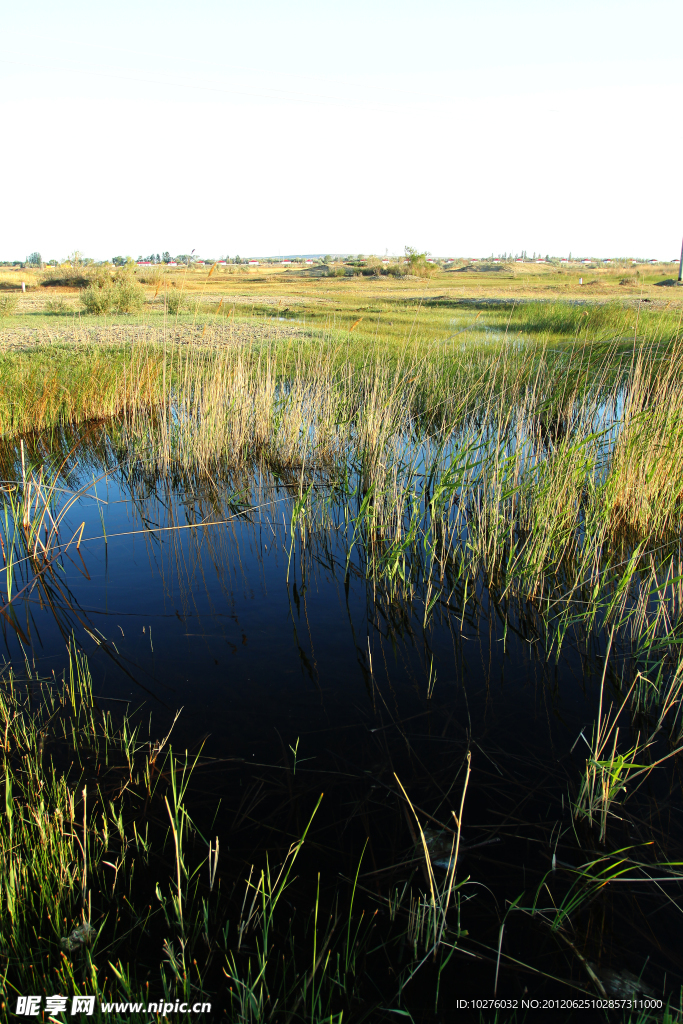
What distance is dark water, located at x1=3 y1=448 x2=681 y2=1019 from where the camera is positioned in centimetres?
164

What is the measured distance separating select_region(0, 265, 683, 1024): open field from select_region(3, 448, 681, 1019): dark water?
0.01 m

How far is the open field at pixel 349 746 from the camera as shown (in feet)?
4.87

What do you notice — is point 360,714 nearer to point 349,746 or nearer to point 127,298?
point 349,746

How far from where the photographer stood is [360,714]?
2.45 meters

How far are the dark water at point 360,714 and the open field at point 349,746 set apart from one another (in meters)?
0.01

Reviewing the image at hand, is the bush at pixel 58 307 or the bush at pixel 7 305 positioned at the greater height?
the bush at pixel 58 307

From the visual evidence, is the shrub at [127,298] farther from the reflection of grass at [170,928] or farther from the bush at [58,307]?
the reflection of grass at [170,928]

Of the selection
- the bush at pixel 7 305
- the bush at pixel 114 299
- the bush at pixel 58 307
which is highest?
the bush at pixel 114 299

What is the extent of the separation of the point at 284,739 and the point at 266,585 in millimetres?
1392

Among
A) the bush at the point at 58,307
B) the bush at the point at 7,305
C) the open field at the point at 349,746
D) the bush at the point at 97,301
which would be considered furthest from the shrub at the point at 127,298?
the open field at the point at 349,746

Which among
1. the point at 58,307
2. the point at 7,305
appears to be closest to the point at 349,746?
the point at 7,305

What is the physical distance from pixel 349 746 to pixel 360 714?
0.67 ft

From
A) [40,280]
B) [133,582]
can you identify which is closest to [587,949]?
[133,582]

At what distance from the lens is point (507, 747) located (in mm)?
2240
